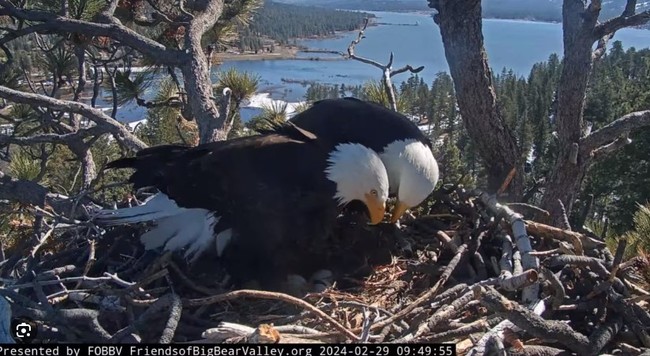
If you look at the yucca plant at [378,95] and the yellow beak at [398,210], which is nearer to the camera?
the yellow beak at [398,210]

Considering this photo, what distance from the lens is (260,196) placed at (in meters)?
2.68

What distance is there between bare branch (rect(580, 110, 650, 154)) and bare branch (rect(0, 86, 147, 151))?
2.63m

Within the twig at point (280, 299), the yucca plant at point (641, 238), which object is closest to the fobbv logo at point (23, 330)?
the twig at point (280, 299)

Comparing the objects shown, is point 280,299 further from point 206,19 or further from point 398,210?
point 206,19

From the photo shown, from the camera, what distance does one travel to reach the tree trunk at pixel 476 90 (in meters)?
3.21

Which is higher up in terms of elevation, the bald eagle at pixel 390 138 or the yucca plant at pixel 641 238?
the bald eagle at pixel 390 138

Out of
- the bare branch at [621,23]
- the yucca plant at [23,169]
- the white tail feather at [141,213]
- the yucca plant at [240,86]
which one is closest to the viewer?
the white tail feather at [141,213]

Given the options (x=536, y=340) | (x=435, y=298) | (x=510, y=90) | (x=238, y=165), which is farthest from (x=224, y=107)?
(x=510, y=90)

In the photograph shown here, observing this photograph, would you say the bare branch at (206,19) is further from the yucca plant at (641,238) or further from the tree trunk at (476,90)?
the yucca plant at (641,238)

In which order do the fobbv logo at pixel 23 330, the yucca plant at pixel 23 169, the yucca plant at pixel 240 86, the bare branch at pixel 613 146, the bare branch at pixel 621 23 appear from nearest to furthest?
the fobbv logo at pixel 23 330
the bare branch at pixel 621 23
the bare branch at pixel 613 146
the yucca plant at pixel 23 169
the yucca plant at pixel 240 86

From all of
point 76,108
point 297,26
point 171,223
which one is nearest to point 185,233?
point 171,223

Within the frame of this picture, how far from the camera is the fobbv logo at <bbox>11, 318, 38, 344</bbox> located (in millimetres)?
2174

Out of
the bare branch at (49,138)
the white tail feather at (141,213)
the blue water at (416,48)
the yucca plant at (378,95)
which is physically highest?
the yucca plant at (378,95)

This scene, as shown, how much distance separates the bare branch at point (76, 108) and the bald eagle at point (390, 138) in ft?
3.71
